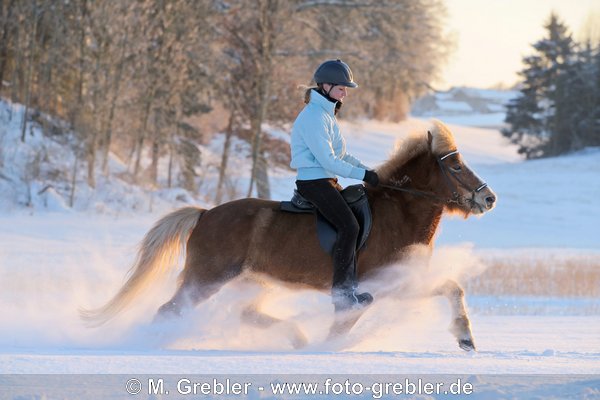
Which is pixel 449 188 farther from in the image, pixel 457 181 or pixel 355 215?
pixel 355 215

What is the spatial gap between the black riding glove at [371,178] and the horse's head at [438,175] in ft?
0.93

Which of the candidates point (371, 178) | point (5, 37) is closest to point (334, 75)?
point (371, 178)

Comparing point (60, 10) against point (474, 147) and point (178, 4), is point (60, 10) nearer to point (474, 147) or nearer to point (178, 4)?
point (178, 4)

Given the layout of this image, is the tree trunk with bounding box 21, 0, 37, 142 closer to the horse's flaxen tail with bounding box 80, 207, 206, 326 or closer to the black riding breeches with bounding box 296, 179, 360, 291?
the horse's flaxen tail with bounding box 80, 207, 206, 326

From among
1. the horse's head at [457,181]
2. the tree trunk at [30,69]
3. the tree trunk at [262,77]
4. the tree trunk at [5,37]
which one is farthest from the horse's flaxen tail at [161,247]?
the tree trunk at [5,37]

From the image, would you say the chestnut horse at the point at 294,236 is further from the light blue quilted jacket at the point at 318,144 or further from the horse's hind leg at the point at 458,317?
the light blue quilted jacket at the point at 318,144

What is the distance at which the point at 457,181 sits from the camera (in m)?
7.93

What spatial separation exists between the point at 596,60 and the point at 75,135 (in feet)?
111

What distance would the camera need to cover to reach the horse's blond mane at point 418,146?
8.05 m

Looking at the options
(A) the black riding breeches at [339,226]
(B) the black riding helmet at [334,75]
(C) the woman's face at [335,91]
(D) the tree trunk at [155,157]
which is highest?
(B) the black riding helmet at [334,75]

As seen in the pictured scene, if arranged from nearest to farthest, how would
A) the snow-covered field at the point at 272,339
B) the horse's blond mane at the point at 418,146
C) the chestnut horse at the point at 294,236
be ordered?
the snow-covered field at the point at 272,339, the chestnut horse at the point at 294,236, the horse's blond mane at the point at 418,146

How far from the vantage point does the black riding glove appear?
7.71m

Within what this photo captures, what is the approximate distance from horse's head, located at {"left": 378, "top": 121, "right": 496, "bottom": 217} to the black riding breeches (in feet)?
1.94

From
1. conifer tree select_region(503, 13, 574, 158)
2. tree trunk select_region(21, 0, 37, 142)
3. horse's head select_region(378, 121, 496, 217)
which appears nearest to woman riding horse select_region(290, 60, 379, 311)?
horse's head select_region(378, 121, 496, 217)
